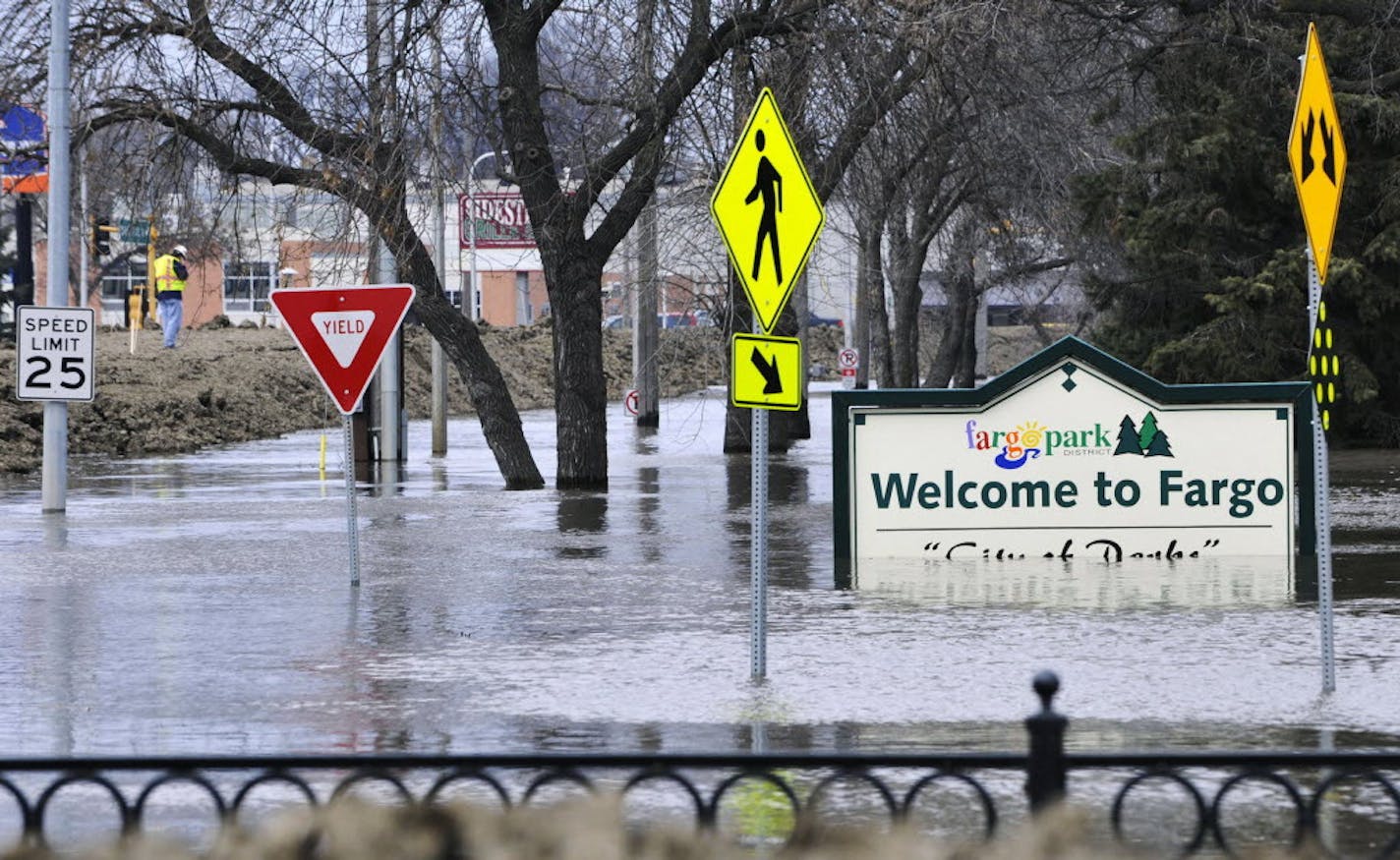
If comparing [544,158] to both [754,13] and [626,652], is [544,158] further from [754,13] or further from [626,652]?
[626,652]

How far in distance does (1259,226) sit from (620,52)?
1359cm

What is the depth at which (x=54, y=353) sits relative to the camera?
846 inches

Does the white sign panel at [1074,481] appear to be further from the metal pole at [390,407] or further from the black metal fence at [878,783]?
the metal pole at [390,407]

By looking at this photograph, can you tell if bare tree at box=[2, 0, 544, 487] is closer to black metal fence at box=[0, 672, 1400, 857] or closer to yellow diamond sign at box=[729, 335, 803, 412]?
yellow diamond sign at box=[729, 335, 803, 412]

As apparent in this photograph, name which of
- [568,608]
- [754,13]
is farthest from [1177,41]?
[568,608]

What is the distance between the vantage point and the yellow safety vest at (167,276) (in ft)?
139

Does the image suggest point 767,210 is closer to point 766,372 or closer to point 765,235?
point 765,235

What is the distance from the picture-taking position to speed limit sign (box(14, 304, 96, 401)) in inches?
839

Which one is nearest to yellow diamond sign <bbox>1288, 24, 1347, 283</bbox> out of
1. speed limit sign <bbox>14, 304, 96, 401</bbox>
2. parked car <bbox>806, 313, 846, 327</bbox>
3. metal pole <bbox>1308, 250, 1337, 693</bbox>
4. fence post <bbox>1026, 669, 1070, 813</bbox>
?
metal pole <bbox>1308, 250, 1337, 693</bbox>

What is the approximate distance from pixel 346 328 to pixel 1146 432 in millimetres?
5791

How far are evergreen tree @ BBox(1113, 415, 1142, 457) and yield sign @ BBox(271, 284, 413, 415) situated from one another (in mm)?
5226

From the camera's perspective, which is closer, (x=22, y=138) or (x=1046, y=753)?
(x=1046, y=753)

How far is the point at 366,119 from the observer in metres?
24.2

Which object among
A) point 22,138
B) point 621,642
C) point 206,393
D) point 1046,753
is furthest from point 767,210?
point 206,393
